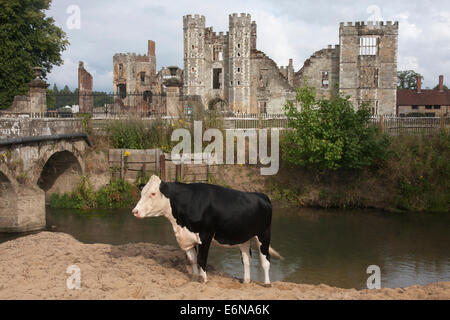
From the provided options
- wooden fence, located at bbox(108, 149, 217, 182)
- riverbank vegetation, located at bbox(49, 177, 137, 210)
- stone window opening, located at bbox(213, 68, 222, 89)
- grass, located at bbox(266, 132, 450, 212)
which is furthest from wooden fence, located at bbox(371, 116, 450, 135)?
stone window opening, located at bbox(213, 68, 222, 89)

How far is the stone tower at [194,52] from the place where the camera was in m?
46.8

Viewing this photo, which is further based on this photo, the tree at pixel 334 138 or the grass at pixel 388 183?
the grass at pixel 388 183

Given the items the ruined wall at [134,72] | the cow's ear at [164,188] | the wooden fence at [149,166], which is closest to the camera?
the cow's ear at [164,188]

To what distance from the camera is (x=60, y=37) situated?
30906mm

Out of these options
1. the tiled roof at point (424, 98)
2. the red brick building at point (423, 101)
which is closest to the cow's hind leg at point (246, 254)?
the red brick building at point (423, 101)

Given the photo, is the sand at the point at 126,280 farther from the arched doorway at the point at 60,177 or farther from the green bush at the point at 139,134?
the green bush at the point at 139,134

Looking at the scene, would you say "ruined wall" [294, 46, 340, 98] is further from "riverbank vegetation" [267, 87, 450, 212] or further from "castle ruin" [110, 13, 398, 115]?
"riverbank vegetation" [267, 87, 450, 212]

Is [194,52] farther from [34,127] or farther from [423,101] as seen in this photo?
[34,127]

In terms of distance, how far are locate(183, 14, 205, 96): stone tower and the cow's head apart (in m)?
40.8

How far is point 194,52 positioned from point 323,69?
43.8ft

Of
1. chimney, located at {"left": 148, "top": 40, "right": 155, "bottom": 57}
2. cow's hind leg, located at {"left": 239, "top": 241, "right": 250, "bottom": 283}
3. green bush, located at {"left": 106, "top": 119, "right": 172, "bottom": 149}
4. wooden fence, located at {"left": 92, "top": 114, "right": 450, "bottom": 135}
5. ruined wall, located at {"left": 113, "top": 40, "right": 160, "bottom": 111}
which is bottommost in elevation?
cow's hind leg, located at {"left": 239, "top": 241, "right": 250, "bottom": 283}

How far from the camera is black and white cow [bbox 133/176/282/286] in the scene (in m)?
7.09

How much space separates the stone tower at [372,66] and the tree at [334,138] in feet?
89.7

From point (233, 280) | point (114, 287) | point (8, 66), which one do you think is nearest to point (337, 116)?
point (233, 280)
